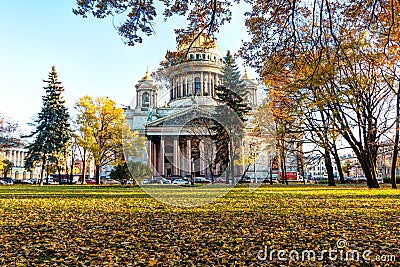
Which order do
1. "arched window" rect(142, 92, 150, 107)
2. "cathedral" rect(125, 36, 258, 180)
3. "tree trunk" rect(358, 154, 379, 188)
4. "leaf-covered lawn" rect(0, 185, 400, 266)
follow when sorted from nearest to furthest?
"leaf-covered lawn" rect(0, 185, 400, 266)
"cathedral" rect(125, 36, 258, 180)
"tree trunk" rect(358, 154, 379, 188)
"arched window" rect(142, 92, 150, 107)

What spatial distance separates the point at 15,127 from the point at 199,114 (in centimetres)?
3065

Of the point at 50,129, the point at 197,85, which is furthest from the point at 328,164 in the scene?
the point at 50,129

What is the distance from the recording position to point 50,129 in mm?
39219

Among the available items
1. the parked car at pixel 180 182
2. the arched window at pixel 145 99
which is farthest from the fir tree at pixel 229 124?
the arched window at pixel 145 99

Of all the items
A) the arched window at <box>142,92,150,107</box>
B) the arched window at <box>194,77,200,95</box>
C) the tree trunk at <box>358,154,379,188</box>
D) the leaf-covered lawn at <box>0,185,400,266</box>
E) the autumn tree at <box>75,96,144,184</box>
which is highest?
the arched window at <box>142,92,150,107</box>

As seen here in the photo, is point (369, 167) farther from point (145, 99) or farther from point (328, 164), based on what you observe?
point (145, 99)

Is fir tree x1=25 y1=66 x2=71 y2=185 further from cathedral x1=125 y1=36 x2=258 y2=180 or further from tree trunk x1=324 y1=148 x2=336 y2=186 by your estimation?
tree trunk x1=324 y1=148 x2=336 y2=186

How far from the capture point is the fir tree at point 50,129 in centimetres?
3872

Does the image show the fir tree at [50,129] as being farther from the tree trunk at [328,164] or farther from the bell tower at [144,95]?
the tree trunk at [328,164]

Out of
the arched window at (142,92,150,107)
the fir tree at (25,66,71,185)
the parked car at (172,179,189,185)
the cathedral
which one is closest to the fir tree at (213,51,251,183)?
the cathedral

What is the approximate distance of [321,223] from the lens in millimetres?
6895

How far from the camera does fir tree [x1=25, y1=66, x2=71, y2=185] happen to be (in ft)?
127

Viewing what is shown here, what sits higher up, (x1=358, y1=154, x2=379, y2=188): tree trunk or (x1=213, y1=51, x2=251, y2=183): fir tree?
(x1=213, y1=51, x2=251, y2=183): fir tree

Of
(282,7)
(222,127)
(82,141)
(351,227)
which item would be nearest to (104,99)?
(82,141)
